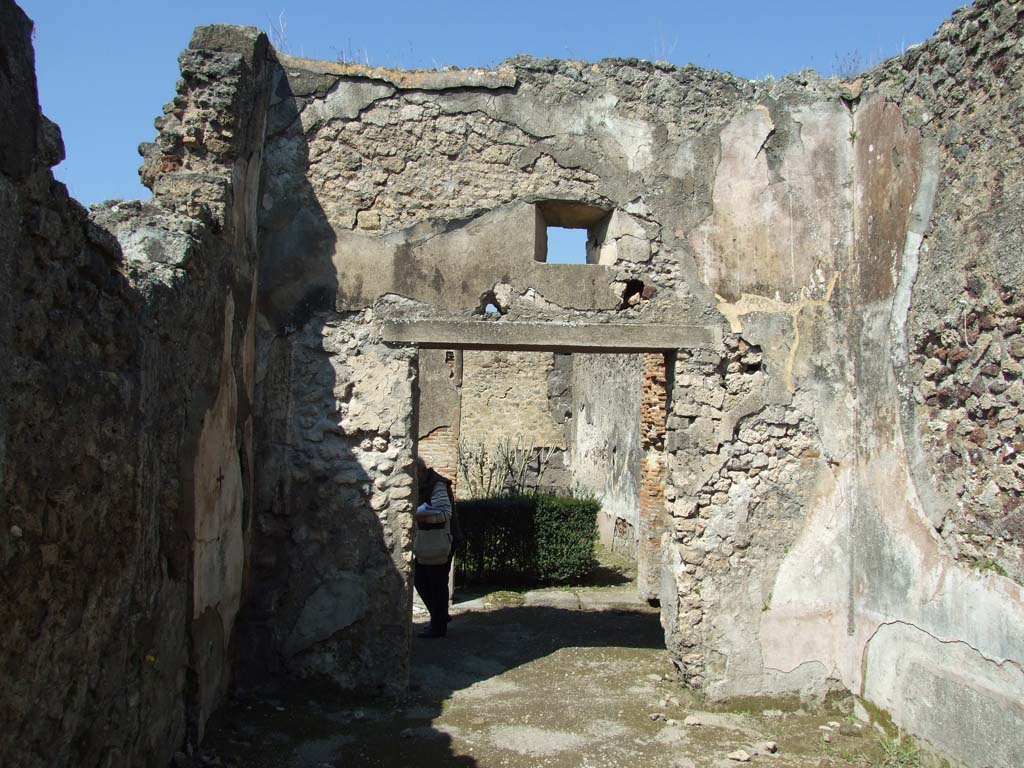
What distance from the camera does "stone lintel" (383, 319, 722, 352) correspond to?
206 inches

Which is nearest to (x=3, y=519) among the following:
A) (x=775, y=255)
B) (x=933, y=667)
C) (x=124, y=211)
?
(x=124, y=211)

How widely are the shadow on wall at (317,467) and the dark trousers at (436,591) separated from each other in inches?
68.9

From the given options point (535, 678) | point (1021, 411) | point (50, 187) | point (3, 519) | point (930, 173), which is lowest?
point (535, 678)

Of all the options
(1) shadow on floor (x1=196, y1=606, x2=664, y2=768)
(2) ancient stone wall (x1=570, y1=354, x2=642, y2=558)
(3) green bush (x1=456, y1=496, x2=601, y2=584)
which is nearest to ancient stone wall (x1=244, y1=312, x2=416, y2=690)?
(1) shadow on floor (x1=196, y1=606, x2=664, y2=768)

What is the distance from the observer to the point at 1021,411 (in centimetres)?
381

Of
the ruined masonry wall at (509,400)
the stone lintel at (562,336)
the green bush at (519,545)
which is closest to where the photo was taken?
the stone lintel at (562,336)

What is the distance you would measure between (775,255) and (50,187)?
4.11m

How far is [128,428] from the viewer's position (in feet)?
9.72

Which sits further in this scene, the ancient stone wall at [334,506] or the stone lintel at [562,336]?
the stone lintel at [562,336]

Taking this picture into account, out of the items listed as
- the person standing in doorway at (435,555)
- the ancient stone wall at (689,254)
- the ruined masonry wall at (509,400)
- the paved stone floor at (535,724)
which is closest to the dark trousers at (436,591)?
the person standing in doorway at (435,555)

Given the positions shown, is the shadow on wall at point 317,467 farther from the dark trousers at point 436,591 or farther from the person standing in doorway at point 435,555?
the dark trousers at point 436,591

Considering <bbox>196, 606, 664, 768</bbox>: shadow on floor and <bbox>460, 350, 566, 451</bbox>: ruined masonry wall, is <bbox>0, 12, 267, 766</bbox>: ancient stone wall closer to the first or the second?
<bbox>196, 606, 664, 768</bbox>: shadow on floor

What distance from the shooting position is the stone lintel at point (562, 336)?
5.24 meters

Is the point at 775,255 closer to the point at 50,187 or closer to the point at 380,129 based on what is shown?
the point at 380,129
